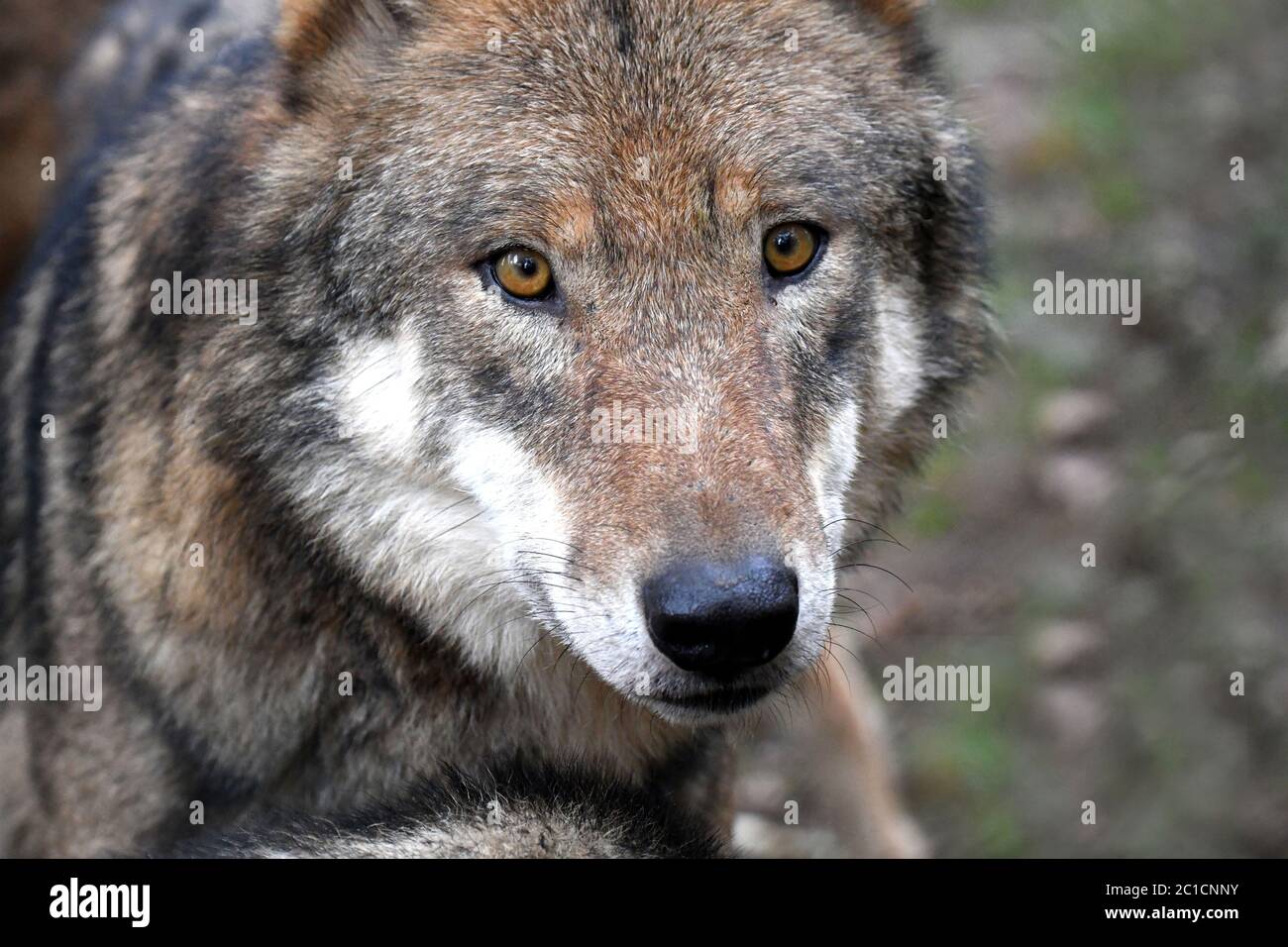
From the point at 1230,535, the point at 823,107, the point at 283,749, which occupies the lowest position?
the point at 283,749

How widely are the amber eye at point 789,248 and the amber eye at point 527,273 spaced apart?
1.72 feet

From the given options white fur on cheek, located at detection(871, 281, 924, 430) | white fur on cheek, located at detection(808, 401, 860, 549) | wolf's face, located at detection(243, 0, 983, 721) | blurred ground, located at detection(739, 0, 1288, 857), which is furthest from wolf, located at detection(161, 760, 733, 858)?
blurred ground, located at detection(739, 0, 1288, 857)

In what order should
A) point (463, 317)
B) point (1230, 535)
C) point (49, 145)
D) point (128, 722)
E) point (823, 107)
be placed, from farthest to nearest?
point (1230, 535), point (49, 145), point (128, 722), point (823, 107), point (463, 317)

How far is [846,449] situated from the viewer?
3248 mm

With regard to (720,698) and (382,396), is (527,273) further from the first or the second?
(720,698)

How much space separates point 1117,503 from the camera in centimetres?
659

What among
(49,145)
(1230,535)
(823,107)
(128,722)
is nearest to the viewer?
(823,107)

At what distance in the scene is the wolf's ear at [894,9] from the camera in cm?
364

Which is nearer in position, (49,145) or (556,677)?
(556,677)

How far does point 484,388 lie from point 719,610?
83 cm

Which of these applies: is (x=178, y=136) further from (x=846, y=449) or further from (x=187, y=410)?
(x=846, y=449)

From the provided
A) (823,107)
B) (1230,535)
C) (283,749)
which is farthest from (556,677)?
(1230,535)

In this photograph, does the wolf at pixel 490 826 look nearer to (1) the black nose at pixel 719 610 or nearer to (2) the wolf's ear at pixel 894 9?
(1) the black nose at pixel 719 610

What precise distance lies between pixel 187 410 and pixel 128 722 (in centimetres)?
88
